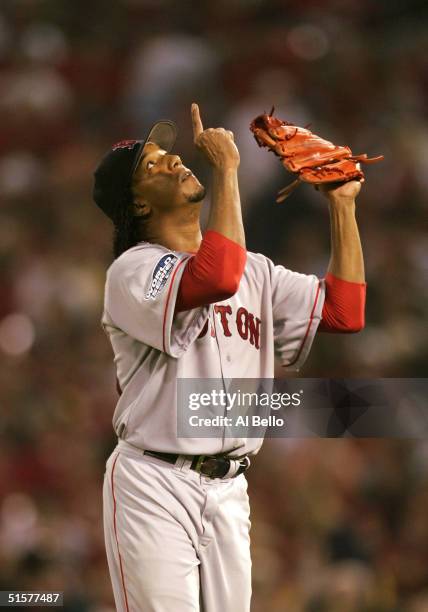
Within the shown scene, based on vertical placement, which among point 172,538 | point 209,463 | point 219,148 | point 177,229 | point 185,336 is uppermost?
point 219,148

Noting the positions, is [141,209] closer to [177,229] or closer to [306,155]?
[177,229]

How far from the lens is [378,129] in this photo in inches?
138

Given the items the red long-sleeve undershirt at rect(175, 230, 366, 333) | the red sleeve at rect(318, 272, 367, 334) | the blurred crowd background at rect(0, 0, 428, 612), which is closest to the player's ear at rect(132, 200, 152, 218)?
the red long-sleeve undershirt at rect(175, 230, 366, 333)

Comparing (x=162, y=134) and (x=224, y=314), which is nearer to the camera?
(x=224, y=314)

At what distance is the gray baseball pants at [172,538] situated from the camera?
4.79 ft

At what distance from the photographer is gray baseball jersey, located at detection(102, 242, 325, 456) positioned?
1.48m

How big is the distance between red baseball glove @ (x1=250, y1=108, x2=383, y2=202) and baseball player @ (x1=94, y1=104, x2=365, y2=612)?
0.12ft

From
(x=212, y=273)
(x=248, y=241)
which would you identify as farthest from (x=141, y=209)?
(x=248, y=241)

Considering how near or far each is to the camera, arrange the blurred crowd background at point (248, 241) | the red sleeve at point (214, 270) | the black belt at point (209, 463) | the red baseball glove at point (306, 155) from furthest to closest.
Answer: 1. the blurred crowd background at point (248, 241)
2. the red baseball glove at point (306, 155)
3. the black belt at point (209, 463)
4. the red sleeve at point (214, 270)

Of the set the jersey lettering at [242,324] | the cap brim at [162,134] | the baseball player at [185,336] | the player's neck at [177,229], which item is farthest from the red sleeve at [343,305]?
the cap brim at [162,134]

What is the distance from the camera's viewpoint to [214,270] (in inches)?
55.3

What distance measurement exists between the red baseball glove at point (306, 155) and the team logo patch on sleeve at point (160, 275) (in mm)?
257

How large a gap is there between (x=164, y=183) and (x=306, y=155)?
26cm

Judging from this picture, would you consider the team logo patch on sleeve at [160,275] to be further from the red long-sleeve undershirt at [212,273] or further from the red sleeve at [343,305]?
the red sleeve at [343,305]
